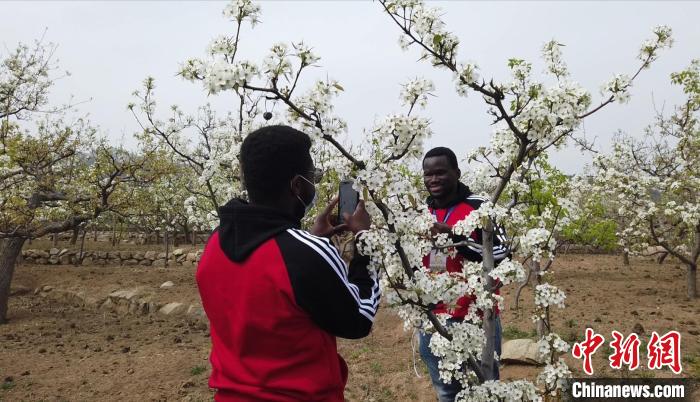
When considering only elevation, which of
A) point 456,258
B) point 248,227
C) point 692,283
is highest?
point 692,283

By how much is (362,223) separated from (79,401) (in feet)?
16.8

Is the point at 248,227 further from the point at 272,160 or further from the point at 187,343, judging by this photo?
the point at 187,343

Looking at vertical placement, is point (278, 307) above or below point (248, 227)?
below

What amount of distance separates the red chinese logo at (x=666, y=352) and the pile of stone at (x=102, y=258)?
1614 cm

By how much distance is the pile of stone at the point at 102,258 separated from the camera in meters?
18.6

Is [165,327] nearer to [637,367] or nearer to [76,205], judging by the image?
[76,205]

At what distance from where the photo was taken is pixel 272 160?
180cm

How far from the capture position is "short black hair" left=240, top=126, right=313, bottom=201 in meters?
1.81

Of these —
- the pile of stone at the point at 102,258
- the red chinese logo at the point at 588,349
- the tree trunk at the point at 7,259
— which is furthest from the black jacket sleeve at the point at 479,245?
the pile of stone at the point at 102,258

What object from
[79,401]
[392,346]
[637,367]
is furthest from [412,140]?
[392,346]

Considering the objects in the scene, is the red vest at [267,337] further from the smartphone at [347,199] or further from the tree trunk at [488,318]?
the tree trunk at [488,318]

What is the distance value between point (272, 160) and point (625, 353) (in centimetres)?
570

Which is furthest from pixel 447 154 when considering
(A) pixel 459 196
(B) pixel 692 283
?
(B) pixel 692 283

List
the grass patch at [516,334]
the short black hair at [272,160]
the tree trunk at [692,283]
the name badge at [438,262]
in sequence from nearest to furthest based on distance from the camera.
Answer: the short black hair at [272,160] → the name badge at [438,262] → the grass patch at [516,334] → the tree trunk at [692,283]
